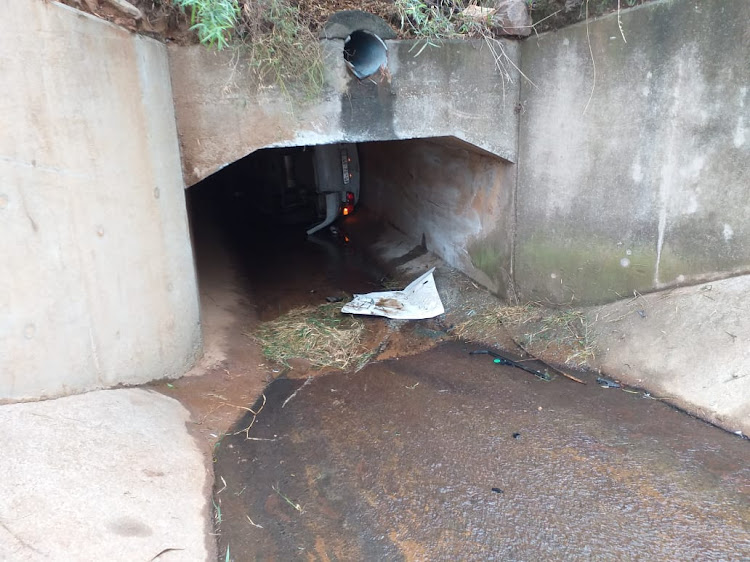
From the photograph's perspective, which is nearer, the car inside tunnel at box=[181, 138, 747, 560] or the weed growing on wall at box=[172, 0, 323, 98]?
the car inside tunnel at box=[181, 138, 747, 560]

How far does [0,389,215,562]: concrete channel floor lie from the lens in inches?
91.0

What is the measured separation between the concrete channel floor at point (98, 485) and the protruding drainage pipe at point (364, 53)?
138 inches

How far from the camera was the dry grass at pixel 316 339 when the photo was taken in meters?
5.23

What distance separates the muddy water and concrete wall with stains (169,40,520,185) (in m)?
2.41

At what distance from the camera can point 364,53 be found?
4.94m

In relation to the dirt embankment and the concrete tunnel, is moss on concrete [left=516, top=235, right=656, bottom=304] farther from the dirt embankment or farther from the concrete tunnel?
the dirt embankment

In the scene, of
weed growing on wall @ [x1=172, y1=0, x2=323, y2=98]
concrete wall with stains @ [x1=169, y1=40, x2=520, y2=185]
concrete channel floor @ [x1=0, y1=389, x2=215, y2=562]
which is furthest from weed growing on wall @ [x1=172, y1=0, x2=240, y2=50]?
concrete channel floor @ [x1=0, y1=389, x2=215, y2=562]

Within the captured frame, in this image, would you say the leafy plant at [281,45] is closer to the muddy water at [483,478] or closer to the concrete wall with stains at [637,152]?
the concrete wall with stains at [637,152]

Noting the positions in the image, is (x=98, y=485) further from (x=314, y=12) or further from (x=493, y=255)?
(x=493, y=255)

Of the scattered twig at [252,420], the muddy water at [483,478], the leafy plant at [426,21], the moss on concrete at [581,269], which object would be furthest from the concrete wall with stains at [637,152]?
the scattered twig at [252,420]

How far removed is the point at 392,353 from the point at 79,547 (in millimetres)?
3455

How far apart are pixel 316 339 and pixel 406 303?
1443mm

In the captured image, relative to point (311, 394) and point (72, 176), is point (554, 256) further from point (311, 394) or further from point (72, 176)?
point (72, 176)

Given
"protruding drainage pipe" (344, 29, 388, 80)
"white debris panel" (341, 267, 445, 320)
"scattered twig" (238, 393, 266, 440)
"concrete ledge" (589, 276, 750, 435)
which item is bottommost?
"scattered twig" (238, 393, 266, 440)
